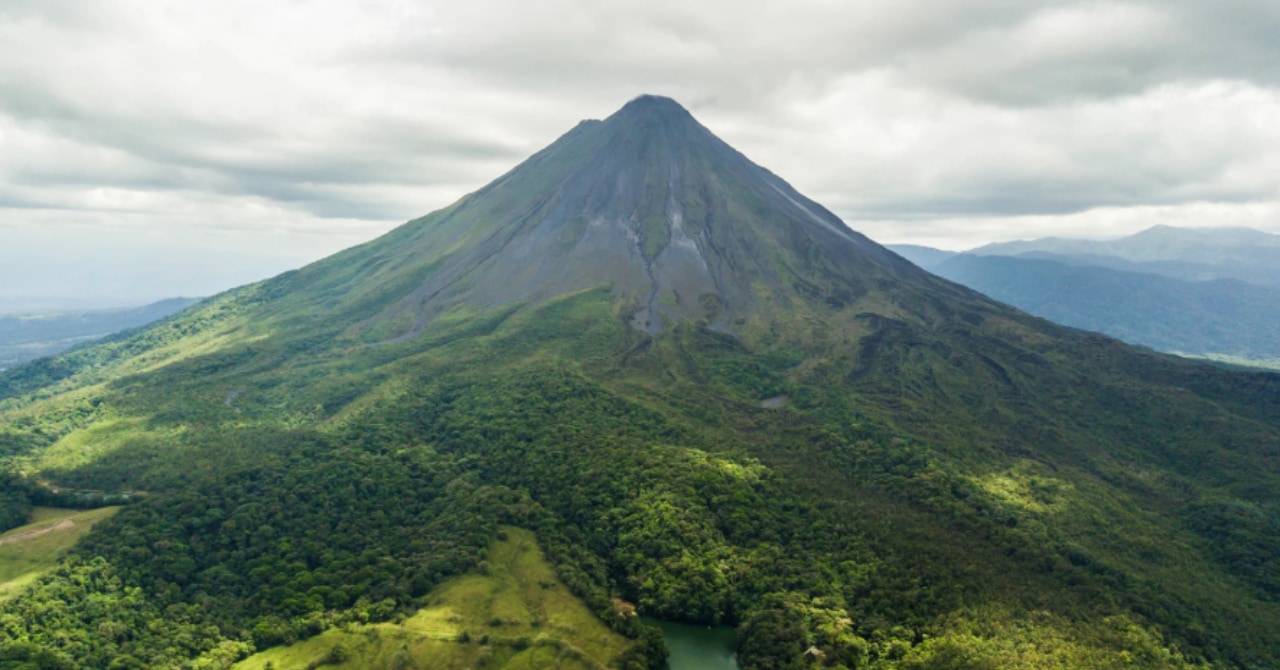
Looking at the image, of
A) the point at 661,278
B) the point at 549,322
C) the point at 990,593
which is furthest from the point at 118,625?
the point at 661,278

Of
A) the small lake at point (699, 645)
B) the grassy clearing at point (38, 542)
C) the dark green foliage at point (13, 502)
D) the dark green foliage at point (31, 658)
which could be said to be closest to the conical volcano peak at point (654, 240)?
the dark green foliage at point (13, 502)

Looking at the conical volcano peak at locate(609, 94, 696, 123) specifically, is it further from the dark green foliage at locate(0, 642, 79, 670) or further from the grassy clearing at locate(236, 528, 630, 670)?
the dark green foliage at locate(0, 642, 79, 670)

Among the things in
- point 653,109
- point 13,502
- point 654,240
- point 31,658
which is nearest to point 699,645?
point 31,658

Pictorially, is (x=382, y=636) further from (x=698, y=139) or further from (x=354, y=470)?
(x=698, y=139)

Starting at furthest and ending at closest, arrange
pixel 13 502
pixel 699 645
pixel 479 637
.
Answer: pixel 13 502 < pixel 699 645 < pixel 479 637

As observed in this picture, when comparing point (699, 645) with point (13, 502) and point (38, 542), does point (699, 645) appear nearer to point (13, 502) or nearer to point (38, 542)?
point (38, 542)

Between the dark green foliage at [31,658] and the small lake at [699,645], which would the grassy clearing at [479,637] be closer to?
the small lake at [699,645]

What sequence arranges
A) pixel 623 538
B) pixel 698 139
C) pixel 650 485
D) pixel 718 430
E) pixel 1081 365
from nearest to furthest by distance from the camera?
pixel 623 538 → pixel 650 485 → pixel 718 430 → pixel 1081 365 → pixel 698 139
